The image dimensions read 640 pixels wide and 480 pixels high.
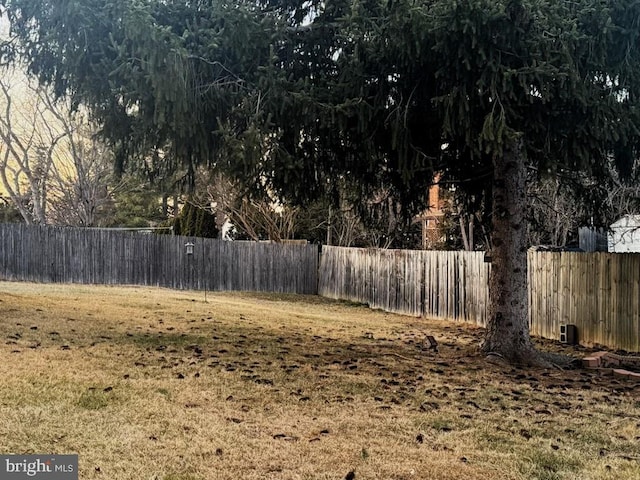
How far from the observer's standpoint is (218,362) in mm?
5965

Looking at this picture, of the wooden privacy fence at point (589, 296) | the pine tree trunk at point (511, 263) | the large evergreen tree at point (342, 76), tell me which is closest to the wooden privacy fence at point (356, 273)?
the wooden privacy fence at point (589, 296)

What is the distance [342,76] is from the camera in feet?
19.7

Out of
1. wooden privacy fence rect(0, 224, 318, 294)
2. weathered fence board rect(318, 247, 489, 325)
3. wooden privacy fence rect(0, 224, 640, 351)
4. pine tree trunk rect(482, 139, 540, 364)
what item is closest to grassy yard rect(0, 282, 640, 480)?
pine tree trunk rect(482, 139, 540, 364)

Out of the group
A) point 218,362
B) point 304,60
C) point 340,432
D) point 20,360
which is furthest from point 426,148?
point 20,360

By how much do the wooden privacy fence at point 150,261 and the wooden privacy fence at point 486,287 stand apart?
1.59 meters

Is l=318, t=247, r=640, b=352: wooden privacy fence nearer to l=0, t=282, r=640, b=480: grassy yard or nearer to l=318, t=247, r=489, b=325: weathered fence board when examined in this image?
l=318, t=247, r=489, b=325: weathered fence board

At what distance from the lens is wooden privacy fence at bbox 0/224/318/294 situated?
1555cm

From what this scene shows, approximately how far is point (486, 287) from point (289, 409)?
7.63 metres

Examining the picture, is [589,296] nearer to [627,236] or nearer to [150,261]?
[627,236]

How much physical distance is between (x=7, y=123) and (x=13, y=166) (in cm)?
396

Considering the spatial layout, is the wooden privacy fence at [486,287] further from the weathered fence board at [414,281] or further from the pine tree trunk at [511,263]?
the pine tree trunk at [511,263]

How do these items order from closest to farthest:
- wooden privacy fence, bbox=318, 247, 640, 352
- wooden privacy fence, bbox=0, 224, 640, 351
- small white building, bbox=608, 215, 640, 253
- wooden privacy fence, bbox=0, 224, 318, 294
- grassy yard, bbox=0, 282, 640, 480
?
grassy yard, bbox=0, 282, 640, 480, wooden privacy fence, bbox=318, 247, 640, 352, wooden privacy fence, bbox=0, 224, 640, 351, small white building, bbox=608, 215, 640, 253, wooden privacy fence, bbox=0, 224, 318, 294

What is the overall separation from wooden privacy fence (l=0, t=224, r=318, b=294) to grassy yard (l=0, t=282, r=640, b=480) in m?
8.51

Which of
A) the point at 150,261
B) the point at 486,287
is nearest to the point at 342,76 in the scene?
the point at 486,287
